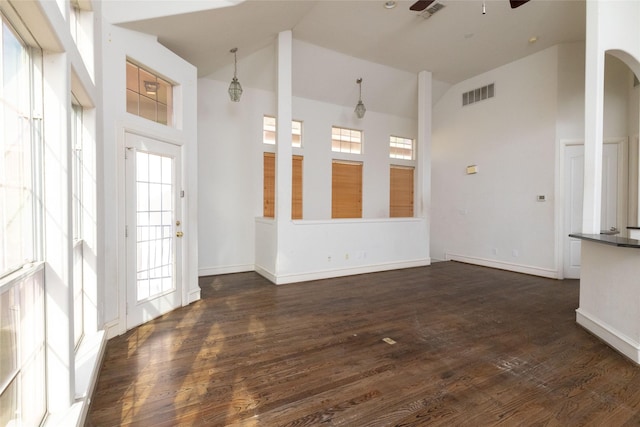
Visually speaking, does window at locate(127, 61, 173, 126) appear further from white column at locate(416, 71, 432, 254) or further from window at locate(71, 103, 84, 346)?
white column at locate(416, 71, 432, 254)

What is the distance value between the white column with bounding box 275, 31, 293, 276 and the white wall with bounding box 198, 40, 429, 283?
19 centimetres

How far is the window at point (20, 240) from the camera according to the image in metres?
1.30

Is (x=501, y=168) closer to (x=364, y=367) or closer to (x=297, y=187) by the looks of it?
(x=297, y=187)

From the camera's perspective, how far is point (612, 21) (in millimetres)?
3061

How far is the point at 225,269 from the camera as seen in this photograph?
541cm

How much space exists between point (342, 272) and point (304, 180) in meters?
2.00

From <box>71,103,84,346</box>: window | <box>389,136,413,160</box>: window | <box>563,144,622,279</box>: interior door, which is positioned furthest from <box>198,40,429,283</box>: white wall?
<box>71,103,84,346</box>: window

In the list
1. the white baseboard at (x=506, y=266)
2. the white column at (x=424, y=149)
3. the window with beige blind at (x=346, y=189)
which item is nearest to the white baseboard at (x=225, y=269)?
the window with beige blind at (x=346, y=189)

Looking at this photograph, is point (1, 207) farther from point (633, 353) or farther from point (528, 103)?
point (528, 103)

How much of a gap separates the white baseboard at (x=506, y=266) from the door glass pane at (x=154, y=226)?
5682mm

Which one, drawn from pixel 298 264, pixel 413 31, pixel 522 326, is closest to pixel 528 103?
pixel 413 31

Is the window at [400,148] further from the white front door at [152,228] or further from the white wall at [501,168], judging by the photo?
the white front door at [152,228]

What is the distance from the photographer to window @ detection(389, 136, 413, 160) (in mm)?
7301

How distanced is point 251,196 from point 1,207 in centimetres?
437
